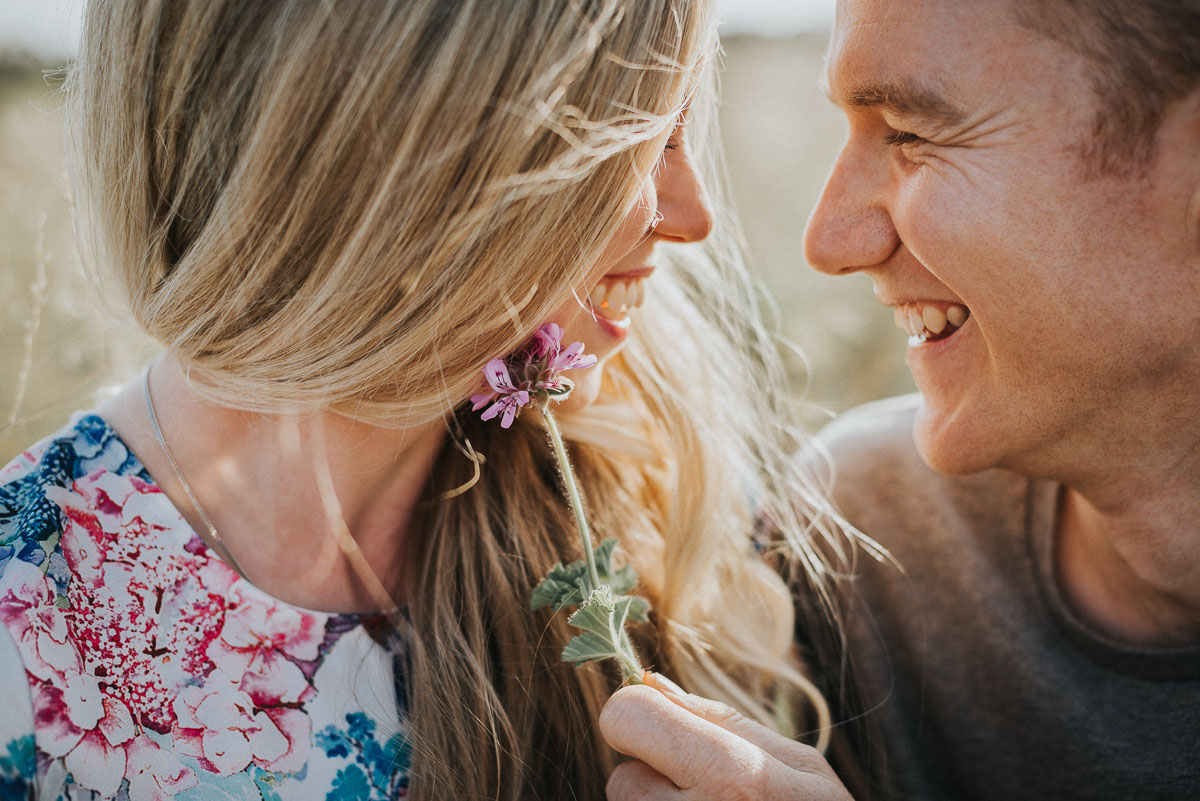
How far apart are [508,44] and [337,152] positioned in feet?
→ 1.09

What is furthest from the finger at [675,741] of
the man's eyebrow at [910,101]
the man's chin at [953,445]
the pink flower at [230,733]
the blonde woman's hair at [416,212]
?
the man's eyebrow at [910,101]

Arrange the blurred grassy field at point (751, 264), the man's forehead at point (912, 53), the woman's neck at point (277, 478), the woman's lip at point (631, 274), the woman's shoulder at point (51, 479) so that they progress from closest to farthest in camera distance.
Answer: the woman's shoulder at point (51, 479)
the man's forehead at point (912, 53)
the woman's neck at point (277, 478)
the woman's lip at point (631, 274)
the blurred grassy field at point (751, 264)

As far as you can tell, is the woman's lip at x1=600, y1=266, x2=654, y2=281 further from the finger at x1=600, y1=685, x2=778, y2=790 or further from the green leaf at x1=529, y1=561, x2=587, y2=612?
the finger at x1=600, y1=685, x2=778, y2=790

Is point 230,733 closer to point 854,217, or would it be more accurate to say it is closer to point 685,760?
point 685,760

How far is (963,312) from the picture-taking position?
1.95 meters

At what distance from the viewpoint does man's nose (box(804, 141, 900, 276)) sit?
6.44ft

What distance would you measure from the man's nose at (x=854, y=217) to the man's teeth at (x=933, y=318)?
15 cm

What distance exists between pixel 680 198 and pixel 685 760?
1.07 meters

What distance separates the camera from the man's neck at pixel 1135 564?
1937 mm

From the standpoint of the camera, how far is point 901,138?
1893mm

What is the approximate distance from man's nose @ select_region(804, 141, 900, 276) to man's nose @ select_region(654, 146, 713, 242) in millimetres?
303

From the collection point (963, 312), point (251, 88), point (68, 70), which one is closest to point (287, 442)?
point (251, 88)

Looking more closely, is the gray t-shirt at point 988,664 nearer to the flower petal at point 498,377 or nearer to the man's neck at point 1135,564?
the man's neck at point 1135,564

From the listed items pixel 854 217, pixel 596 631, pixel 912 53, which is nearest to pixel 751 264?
pixel 854 217
